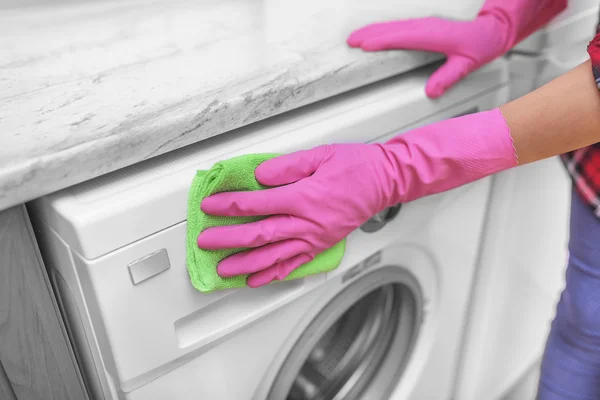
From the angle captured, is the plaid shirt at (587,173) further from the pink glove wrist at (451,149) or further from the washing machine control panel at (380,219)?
the washing machine control panel at (380,219)

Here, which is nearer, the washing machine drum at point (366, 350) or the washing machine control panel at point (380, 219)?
the washing machine control panel at point (380, 219)

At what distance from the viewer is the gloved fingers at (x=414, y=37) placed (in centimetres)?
65

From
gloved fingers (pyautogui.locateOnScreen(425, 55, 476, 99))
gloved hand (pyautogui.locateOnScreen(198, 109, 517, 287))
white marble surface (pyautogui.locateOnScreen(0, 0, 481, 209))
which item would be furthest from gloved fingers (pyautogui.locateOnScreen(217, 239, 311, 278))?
gloved fingers (pyautogui.locateOnScreen(425, 55, 476, 99))

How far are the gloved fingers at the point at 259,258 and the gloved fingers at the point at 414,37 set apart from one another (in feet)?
0.86

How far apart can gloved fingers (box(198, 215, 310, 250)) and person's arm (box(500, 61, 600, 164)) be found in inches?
10.3

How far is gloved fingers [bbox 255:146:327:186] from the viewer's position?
1.73ft

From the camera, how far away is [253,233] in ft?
1.74

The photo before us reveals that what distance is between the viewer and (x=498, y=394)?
126 centimetres

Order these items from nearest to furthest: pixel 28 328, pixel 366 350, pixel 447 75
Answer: pixel 28 328 < pixel 447 75 < pixel 366 350

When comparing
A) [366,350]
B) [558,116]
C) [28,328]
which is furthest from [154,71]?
[366,350]

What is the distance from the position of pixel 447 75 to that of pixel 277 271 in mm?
316

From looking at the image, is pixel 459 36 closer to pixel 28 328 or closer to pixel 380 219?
pixel 380 219

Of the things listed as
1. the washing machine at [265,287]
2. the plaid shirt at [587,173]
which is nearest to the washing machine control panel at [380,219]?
the washing machine at [265,287]

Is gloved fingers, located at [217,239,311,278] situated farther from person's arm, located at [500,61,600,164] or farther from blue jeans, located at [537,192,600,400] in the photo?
blue jeans, located at [537,192,600,400]
